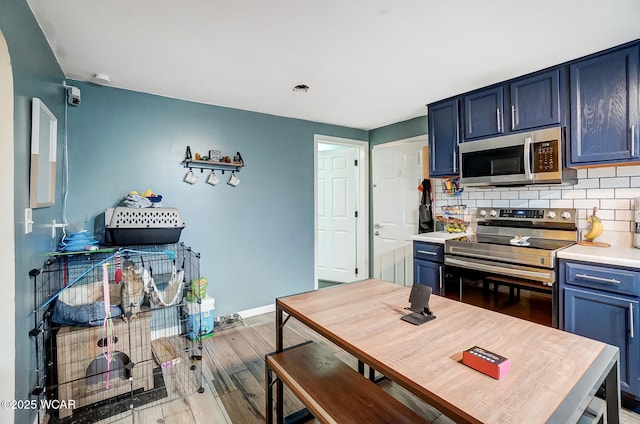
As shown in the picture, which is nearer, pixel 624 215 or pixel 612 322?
pixel 612 322

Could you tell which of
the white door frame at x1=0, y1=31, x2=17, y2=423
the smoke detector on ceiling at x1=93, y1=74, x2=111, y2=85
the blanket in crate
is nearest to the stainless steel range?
the blanket in crate

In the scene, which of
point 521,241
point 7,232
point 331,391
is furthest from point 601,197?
point 7,232

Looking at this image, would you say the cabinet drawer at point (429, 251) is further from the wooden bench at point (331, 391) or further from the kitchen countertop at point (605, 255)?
the wooden bench at point (331, 391)

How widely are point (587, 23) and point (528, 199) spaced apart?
1.44m

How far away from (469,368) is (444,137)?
8.37ft

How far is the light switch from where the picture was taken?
150cm

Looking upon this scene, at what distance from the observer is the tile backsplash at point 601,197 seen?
Result: 2188mm

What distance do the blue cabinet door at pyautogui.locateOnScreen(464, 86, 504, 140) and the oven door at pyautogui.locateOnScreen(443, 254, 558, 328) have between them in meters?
1.17

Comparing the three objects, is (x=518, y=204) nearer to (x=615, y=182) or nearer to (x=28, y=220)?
(x=615, y=182)

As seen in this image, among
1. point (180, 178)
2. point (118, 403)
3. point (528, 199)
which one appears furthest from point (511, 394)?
point (180, 178)

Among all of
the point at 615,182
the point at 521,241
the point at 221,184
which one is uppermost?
the point at 221,184

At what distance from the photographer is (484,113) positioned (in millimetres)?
2670

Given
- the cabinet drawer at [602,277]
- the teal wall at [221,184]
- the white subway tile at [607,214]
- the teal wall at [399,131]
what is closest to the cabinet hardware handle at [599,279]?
the cabinet drawer at [602,277]

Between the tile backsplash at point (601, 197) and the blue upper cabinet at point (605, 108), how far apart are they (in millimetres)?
Result: 336
